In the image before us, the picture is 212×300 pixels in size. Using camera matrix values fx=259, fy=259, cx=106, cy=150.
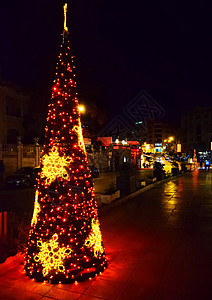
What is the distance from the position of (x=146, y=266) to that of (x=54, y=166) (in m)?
2.43

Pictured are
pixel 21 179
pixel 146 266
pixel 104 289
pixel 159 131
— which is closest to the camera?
pixel 104 289

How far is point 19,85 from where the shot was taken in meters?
28.9

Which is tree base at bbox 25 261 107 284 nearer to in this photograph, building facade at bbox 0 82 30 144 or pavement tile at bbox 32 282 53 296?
pavement tile at bbox 32 282 53 296

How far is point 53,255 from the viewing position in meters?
4.05

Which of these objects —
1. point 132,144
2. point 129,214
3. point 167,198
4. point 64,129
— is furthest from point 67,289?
point 132,144

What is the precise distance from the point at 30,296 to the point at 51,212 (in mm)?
1188

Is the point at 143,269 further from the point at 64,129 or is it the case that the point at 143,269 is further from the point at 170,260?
the point at 64,129

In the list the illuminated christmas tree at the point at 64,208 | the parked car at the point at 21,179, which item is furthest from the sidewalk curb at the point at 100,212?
the parked car at the point at 21,179

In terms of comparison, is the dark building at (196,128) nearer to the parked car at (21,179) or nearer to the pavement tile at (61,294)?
the parked car at (21,179)

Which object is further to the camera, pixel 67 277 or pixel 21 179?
pixel 21 179

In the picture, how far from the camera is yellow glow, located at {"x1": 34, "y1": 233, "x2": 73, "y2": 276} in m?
4.04

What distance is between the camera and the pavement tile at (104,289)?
3.68m

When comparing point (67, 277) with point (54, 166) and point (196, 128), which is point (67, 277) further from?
point (196, 128)

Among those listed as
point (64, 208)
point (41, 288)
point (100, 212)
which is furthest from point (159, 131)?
point (41, 288)
